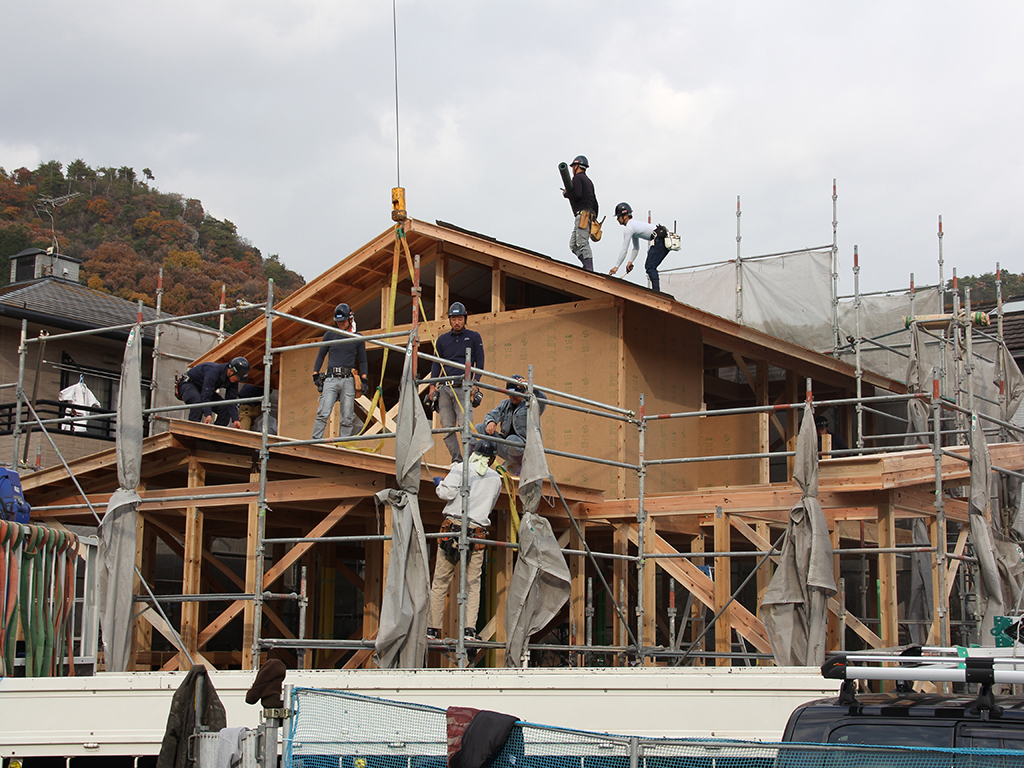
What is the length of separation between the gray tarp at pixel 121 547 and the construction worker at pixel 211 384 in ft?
7.13

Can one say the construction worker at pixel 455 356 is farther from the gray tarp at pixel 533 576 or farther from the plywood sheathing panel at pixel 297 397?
the plywood sheathing panel at pixel 297 397

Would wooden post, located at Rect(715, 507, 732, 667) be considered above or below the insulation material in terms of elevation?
below

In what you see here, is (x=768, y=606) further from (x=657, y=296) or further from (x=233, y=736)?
(x=233, y=736)

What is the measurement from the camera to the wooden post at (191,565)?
507 inches

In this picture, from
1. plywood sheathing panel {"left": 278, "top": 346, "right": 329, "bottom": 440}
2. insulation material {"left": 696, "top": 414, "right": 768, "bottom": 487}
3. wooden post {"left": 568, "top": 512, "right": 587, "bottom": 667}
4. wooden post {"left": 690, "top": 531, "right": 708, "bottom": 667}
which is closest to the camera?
wooden post {"left": 568, "top": 512, "right": 587, "bottom": 667}

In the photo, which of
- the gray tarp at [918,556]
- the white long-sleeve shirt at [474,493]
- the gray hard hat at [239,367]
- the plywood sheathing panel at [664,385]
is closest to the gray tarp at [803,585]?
the white long-sleeve shirt at [474,493]

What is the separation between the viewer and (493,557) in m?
15.3

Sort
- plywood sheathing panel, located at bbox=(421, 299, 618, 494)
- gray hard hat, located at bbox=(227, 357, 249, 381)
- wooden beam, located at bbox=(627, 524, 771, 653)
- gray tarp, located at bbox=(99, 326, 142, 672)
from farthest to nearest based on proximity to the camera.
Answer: plywood sheathing panel, located at bbox=(421, 299, 618, 494) < gray hard hat, located at bbox=(227, 357, 249, 381) < wooden beam, located at bbox=(627, 524, 771, 653) < gray tarp, located at bbox=(99, 326, 142, 672)

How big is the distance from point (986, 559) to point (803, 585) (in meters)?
2.25

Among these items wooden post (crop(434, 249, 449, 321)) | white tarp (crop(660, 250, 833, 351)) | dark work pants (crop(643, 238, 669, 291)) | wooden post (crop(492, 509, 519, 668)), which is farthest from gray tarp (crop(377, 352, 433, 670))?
white tarp (crop(660, 250, 833, 351))

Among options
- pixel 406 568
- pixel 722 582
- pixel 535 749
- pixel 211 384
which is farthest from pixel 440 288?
pixel 535 749

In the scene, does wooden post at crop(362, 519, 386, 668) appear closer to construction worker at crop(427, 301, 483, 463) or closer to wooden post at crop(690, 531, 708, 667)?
construction worker at crop(427, 301, 483, 463)

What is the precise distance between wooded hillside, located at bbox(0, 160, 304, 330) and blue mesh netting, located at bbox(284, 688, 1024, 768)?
1633 inches

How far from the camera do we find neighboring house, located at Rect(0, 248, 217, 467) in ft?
72.3
